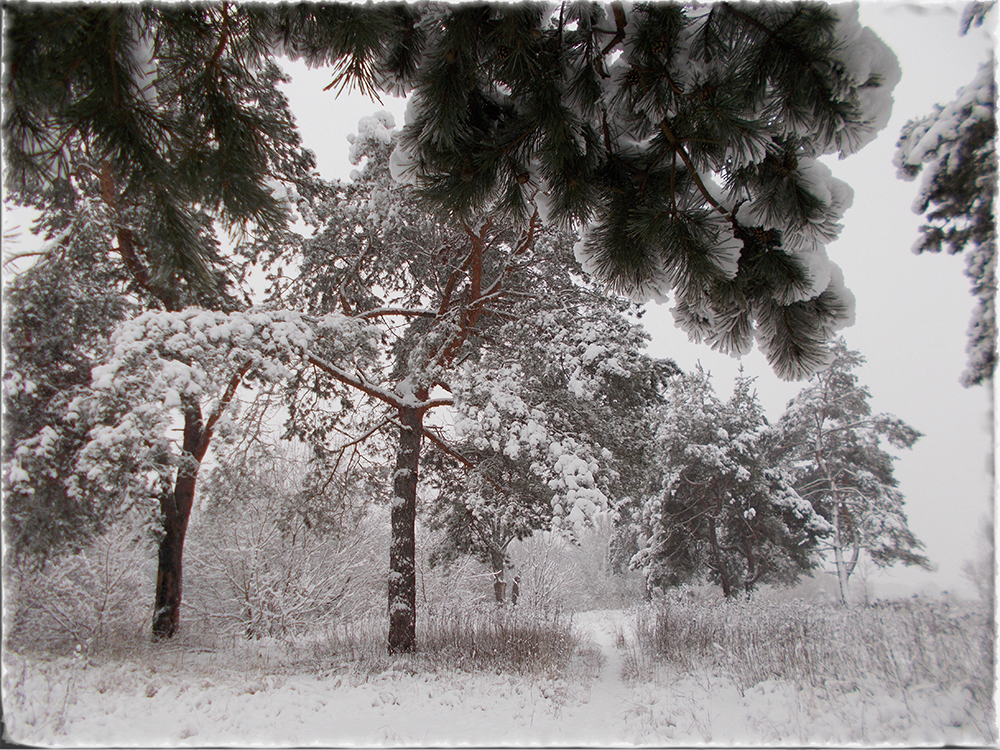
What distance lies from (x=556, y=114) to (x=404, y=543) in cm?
517

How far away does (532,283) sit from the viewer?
572 centimetres

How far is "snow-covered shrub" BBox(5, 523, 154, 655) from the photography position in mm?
4824

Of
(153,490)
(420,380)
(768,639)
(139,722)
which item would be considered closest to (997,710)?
(768,639)

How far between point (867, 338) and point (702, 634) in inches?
152

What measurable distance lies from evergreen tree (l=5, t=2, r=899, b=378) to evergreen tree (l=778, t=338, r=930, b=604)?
Answer: 7.95 metres

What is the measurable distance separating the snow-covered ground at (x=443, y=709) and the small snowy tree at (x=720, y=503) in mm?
6478

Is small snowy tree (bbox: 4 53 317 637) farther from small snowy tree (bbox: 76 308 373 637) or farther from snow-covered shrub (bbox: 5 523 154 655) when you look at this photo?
snow-covered shrub (bbox: 5 523 154 655)

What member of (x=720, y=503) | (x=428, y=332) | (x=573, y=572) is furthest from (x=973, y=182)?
(x=573, y=572)

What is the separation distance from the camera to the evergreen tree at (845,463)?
7801 mm

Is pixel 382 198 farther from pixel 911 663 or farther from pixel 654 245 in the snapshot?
pixel 911 663

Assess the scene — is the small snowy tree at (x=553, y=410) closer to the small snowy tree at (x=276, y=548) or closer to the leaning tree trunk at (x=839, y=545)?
the small snowy tree at (x=276, y=548)

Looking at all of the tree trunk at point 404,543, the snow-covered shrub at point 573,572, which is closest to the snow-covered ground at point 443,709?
the tree trunk at point 404,543

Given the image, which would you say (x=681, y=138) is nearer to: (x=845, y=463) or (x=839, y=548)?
(x=845, y=463)

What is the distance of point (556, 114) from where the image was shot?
47.1 inches
